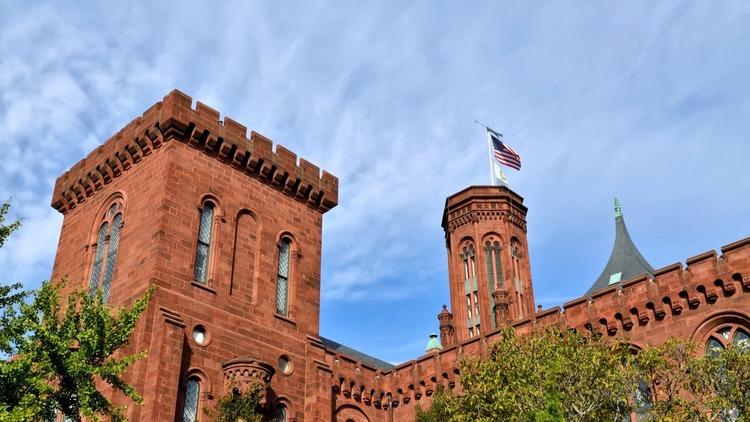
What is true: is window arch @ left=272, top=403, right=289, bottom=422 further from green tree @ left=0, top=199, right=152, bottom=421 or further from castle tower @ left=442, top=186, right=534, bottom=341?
castle tower @ left=442, top=186, right=534, bottom=341

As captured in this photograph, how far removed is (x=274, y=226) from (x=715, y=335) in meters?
15.8

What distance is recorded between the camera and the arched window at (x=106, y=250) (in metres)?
28.8

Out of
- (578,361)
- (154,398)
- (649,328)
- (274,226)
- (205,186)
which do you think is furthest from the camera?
(274,226)

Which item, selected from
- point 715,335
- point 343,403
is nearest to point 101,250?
point 343,403

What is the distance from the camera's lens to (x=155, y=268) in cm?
2625

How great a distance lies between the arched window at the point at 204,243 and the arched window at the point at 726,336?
16.0 m

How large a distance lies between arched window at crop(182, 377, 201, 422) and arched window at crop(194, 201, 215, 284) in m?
3.71

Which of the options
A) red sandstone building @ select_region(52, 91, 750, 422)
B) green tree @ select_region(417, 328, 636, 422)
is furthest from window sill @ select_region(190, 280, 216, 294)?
green tree @ select_region(417, 328, 636, 422)

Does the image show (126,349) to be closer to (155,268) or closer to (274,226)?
(155,268)

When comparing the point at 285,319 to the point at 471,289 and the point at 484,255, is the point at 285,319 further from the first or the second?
the point at 484,255

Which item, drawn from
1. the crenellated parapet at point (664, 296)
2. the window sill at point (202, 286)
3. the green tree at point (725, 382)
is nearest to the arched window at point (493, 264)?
the crenellated parapet at point (664, 296)

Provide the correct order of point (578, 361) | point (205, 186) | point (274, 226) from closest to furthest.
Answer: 1. point (578, 361)
2. point (205, 186)
3. point (274, 226)

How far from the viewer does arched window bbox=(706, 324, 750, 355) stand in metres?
23.4

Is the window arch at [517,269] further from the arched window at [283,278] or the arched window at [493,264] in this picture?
the arched window at [283,278]
